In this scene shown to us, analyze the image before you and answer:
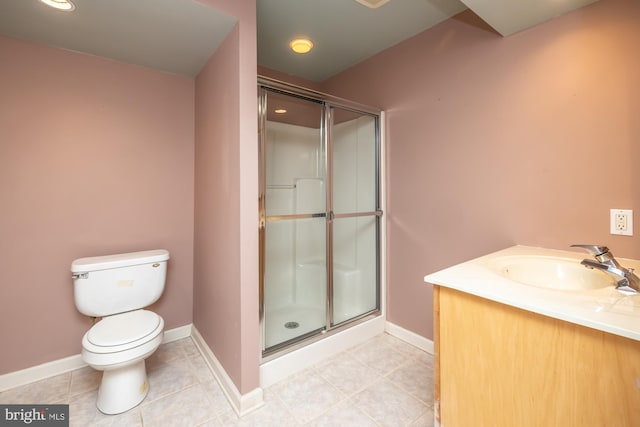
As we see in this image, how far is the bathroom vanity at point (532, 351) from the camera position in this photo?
2.35ft

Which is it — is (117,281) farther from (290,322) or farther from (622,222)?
(622,222)

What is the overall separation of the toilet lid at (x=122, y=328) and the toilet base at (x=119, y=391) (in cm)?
17

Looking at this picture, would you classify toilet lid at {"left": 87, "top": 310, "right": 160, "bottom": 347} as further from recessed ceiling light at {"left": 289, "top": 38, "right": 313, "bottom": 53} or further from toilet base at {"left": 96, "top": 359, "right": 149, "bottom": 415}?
recessed ceiling light at {"left": 289, "top": 38, "right": 313, "bottom": 53}

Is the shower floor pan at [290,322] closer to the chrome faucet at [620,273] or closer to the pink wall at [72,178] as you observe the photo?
the pink wall at [72,178]

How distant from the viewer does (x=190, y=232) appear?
2.32 m

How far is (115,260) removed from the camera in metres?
1.77

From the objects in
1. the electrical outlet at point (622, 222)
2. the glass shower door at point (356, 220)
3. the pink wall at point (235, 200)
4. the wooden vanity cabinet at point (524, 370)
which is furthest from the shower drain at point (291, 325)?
the electrical outlet at point (622, 222)

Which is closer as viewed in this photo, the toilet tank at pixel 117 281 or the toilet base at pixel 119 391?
the toilet base at pixel 119 391

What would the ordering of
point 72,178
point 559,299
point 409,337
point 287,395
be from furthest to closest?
point 409,337 → point 72,178 → point 287,395 → point 559,299

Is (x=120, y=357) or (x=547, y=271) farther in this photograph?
(x=120, y=357)

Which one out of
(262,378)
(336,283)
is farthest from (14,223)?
(336,283)

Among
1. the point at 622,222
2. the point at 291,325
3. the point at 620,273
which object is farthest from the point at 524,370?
the point at 291,325

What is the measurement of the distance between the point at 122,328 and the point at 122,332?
0.06 m

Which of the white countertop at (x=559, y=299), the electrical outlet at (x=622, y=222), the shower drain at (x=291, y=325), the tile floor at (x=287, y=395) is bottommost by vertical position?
the tile floor at (x=287, y=395)
